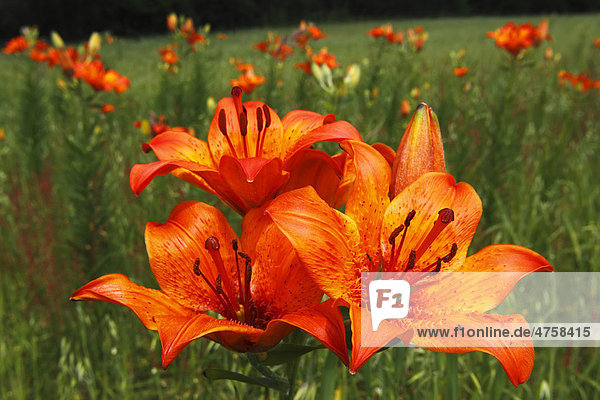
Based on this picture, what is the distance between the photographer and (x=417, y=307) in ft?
1.81

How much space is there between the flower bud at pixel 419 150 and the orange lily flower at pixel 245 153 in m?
0.07

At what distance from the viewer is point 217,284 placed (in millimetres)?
578

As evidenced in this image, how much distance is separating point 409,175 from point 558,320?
4.46 feet

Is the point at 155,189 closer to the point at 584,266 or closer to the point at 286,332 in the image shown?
the point at 286,332

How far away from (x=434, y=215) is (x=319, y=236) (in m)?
0.16

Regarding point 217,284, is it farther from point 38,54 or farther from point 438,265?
point 38,54

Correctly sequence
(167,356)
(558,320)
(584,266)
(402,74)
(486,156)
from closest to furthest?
1. (167,356)
2. (558,320)
3. (584,266)
4. (486,156)
5. (402,74)

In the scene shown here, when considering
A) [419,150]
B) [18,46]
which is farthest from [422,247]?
[18,46]

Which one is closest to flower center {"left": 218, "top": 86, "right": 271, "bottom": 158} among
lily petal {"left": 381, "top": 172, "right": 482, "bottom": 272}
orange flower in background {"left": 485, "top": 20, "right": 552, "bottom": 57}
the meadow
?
lily petal {"left": 381, "top": 172, "right": 482, "bottom": 272}

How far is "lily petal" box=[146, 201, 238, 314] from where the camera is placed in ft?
1.95

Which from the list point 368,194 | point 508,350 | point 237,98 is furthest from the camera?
point 237,98

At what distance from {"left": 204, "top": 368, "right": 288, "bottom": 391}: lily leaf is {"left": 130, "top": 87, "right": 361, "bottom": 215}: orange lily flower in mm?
223

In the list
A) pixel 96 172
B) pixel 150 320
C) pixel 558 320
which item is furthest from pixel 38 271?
pixel 558 320

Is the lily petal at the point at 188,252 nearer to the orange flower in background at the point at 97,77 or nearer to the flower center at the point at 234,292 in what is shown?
the flower center at the point at 234,292
